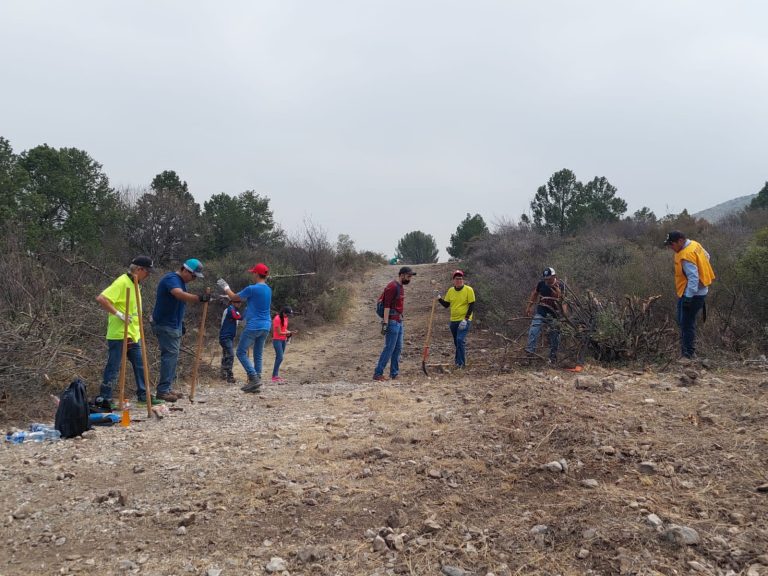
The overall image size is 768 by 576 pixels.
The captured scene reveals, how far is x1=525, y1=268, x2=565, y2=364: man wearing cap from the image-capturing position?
797 cm

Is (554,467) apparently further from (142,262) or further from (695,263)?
(142,262)

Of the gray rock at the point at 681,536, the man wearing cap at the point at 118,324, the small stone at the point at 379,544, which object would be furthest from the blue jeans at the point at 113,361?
the gray rock at the point at 681,536

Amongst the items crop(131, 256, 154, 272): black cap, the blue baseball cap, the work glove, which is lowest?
the work glove

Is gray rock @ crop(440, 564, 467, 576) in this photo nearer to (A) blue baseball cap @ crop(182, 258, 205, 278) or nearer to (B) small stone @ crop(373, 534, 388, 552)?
(B) small stone @ crop(373, 534, 388, 552)

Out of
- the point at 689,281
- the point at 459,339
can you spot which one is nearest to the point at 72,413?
the point at 459,339

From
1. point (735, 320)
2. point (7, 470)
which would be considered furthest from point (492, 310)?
point (7, 470)

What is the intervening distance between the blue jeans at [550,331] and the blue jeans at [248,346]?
371 cm

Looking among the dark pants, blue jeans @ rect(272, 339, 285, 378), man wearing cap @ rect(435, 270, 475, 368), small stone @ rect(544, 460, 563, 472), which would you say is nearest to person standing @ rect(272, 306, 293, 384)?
blue jeans @ rect(272, 339, 285, 378)

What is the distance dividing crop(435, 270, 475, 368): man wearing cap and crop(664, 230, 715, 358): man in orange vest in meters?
2.82

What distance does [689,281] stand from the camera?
694cm

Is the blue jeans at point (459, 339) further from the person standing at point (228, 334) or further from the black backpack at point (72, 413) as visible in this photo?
the black backpack at point (72, 413)

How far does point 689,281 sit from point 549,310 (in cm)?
190

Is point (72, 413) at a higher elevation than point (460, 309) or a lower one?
lower

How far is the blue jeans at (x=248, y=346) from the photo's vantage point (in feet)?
24.5
